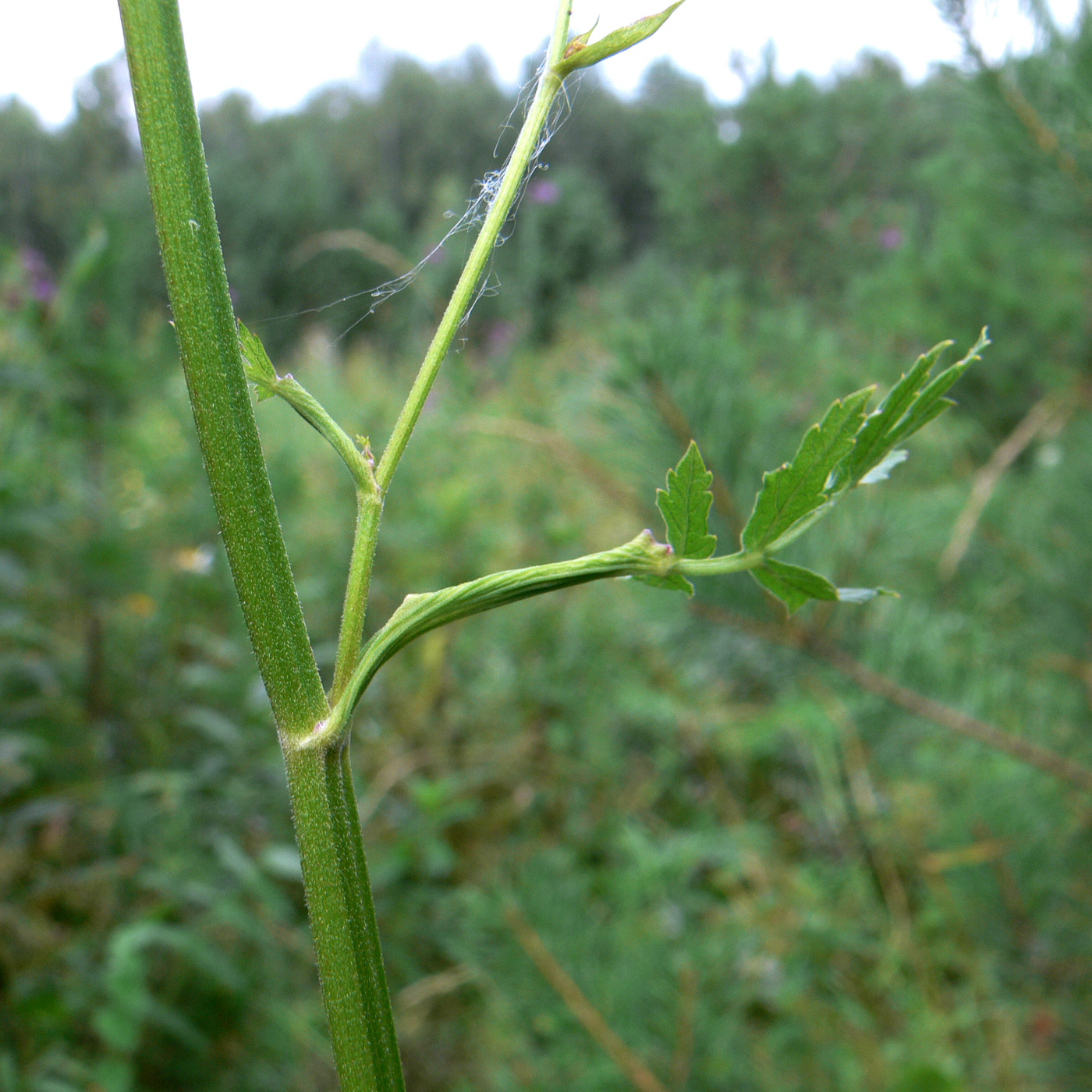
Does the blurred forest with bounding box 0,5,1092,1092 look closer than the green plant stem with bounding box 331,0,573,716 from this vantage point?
No

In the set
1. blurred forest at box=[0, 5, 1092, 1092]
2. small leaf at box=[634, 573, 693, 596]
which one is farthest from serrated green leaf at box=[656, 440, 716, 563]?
blurred forest at box=[0, 5, 1092, 1092]

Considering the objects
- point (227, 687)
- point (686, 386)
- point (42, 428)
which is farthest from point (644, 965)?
point (42, 428)

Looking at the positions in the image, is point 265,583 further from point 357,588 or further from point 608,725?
point 608,725

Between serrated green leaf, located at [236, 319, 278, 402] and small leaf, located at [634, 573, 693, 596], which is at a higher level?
serrated green leaf, located at [236, 319, 278, 402]

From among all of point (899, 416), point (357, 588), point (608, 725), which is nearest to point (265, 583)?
point (357, 588)

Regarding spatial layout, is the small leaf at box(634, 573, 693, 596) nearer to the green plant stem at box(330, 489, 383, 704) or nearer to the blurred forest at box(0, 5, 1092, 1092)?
the green plant stem at box(330, 489, 383, 704)

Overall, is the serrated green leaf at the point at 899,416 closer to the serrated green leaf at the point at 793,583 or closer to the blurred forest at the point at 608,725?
the serrated green leaf at the point at 793,583

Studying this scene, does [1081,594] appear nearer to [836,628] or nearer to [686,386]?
[836,628]
